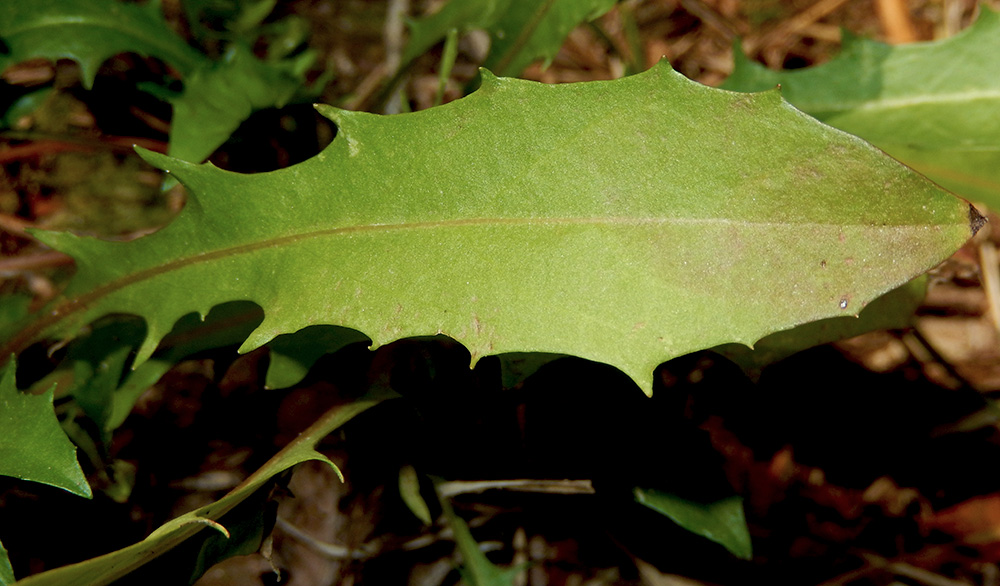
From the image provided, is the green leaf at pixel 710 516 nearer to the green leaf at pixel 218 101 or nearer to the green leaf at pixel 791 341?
the green leaf at pixel 791 341

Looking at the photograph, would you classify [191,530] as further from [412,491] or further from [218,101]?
[218,101]

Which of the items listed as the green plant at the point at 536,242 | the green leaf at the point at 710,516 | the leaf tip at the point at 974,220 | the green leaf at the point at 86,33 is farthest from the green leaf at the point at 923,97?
the green leaf at the point at 86,33

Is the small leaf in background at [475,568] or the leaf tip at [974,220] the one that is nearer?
the leaf tip at [974,220]

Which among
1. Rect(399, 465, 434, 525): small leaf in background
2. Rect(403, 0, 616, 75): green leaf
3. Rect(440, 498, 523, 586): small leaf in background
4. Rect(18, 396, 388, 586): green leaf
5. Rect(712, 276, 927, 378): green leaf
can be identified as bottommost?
Rect(440, 498, 523, 586): small leaf in background

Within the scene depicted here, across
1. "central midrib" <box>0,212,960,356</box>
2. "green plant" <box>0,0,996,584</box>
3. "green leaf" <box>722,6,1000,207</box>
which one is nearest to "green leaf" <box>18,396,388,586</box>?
"green plant" <box>0,0,996,584</box>

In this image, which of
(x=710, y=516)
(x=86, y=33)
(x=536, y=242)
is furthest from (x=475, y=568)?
(x=86, y=33)

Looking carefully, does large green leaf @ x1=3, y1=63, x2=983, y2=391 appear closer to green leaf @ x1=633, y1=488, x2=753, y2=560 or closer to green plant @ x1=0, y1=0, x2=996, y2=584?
green plant @ x1=0, y1=0, x2=996, y2=584

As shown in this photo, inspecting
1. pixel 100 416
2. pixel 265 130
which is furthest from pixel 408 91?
pixel 100 416
